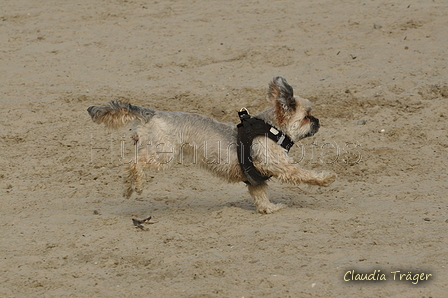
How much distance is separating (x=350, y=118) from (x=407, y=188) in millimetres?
2247

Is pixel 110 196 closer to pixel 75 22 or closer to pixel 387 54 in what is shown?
pixel 387 54

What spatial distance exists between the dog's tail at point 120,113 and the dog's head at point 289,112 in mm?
1421

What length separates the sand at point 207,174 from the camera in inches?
211

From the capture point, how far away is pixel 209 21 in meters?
13.1

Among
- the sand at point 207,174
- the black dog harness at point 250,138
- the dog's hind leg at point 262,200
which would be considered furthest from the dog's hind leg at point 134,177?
the dog's hind leg at point 262,200

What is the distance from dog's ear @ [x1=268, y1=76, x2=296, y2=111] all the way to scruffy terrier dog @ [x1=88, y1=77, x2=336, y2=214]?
1 centimetres

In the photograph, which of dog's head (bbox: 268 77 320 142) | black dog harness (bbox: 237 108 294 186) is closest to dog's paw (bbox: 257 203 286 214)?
black dog harness (bbox: 237 108 294 186)

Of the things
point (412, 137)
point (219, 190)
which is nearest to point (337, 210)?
point (219, 190)

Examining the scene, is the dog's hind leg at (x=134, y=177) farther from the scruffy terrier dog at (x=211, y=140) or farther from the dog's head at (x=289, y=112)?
the dog's head at (x=289, y=112)

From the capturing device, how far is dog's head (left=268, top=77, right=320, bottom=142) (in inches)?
258

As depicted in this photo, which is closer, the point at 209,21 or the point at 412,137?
the point at 412,137

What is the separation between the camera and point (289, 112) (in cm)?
668

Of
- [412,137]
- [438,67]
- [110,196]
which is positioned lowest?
[110,196]

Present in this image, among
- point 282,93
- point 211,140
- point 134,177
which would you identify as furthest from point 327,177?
point 134,177
